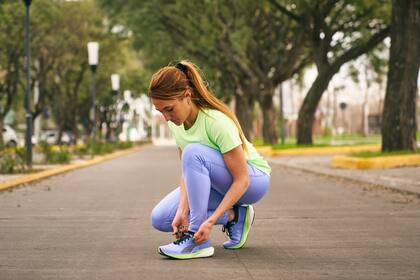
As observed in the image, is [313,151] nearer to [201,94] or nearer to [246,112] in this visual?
[246,112]

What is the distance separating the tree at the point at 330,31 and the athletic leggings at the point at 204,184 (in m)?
23.7

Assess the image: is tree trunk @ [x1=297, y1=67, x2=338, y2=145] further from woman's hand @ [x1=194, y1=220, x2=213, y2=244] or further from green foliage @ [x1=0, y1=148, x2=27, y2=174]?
woman's hand @ [x1=194, y1=220, x2=213, y2=244]

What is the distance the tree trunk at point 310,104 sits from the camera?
34656 mm

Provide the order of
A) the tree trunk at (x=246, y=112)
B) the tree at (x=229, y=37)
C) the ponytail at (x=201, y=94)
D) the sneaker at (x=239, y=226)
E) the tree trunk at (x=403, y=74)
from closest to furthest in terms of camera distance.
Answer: the ponytail at (x=201, y=94) < the sneaker at (x=239, y=226) < the tree trunk at (x=403, y=74) < the tree at (x=229, y=37) < the tree trunk at (x=246, y=112)

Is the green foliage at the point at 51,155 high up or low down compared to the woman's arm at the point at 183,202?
down

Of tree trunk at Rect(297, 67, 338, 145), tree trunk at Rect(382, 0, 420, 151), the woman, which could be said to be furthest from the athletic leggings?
tree trunk at Rect(297, 67, 338, 145)

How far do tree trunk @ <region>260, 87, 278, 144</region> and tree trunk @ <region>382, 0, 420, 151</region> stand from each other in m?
19.8

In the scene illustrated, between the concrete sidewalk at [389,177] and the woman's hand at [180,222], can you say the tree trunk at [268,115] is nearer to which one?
the concrete sidewalk at [389,177]

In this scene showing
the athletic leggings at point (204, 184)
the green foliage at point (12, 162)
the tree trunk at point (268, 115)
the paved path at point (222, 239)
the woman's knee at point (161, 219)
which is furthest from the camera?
the tree trunk at point (268, 115)

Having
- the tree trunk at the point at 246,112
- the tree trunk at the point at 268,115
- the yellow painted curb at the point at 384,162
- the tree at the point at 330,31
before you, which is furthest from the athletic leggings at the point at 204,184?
the tree trunk at the point at 246,112

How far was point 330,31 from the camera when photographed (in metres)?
34.9

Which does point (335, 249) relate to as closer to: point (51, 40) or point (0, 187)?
point (0, 187)

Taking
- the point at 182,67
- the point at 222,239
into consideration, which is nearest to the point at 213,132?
the point at 182,67

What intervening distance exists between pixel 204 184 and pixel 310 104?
2974 cm
